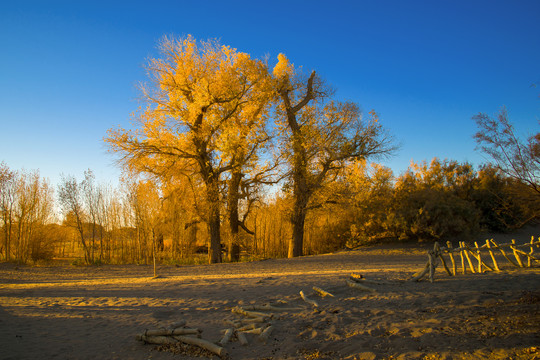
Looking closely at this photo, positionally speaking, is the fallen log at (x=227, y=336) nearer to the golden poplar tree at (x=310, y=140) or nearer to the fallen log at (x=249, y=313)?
the fallen log at (x=249, y=313)

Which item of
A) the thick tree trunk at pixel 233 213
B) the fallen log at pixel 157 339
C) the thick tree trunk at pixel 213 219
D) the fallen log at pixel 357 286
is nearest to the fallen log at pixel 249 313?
the fallen log at pixel 157 339

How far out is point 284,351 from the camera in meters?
5.04

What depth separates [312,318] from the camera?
629 centimetres

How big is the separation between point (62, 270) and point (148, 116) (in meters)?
8.86

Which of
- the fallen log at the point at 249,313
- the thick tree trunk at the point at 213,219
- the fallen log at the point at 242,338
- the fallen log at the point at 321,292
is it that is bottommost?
the fallen log at the point at 242,338

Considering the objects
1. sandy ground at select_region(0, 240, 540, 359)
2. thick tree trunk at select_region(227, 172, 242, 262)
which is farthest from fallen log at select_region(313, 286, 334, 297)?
thick tree trunk at select_region(227, 172, 242, 262)

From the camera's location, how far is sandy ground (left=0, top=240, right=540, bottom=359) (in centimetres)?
475

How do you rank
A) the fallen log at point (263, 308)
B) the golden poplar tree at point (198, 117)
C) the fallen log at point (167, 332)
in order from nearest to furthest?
the fallen log at point (167, 332), the fallen log at point (263, 308), the golden poplar tree at point (198, 117)

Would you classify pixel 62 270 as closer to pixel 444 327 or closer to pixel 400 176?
pixel 444 327

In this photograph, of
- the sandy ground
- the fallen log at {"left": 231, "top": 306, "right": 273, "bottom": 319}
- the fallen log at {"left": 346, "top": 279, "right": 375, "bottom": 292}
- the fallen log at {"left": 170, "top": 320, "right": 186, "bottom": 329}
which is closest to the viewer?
the sandy ground

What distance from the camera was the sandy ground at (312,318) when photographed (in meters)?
4.75

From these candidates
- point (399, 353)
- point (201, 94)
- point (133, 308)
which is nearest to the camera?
point (399, 353)

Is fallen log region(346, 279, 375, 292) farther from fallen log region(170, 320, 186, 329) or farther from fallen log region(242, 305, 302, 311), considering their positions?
fallen log region(170, 320, 186, 329)

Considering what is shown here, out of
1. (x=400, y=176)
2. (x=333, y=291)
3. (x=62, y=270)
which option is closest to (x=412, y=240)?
(x=400, y=176)
